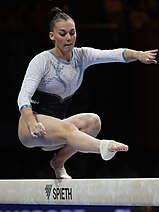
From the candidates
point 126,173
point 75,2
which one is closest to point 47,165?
point 126,173

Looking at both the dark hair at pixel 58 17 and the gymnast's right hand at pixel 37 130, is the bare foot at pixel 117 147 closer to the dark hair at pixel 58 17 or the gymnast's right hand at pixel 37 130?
the gymnast's right hand at pixel 37 130

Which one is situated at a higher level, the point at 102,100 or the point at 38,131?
the point at 102,100

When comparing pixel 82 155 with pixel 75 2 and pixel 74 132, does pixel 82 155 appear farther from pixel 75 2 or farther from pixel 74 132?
pixel 74 132

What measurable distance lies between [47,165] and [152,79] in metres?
1.68

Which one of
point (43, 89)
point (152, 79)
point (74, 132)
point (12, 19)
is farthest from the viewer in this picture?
Result: point (12, 19)

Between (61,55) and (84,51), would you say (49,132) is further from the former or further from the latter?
(84,51)

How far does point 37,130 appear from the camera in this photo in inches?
162

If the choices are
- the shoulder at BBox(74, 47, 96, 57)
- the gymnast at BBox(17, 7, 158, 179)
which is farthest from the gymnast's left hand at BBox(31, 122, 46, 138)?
the shoulder at BBox(74, 47, 96, 57)

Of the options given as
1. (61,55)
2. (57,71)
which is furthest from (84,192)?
(61,55)

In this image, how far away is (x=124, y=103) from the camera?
7.38 metres

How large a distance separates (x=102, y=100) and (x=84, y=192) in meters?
3.38

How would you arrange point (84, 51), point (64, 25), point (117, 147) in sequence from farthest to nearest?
1. point (84, 51)
2. point (64, 25)
3. point (117, 147)

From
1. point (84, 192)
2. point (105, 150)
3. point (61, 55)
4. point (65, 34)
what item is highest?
point (65, 34)

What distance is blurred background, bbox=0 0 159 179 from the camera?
7.29m
